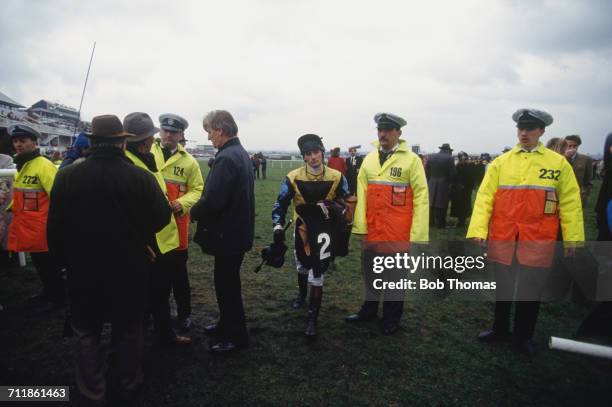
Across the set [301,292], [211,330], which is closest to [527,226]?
[301,292]

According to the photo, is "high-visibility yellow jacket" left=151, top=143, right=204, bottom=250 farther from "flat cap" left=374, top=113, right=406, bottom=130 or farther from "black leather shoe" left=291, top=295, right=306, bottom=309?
"flat cap" left=374, top=113, right=406, bottom=130

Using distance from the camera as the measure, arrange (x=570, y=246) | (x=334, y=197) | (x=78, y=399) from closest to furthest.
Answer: (x=78, y=399), (x=570, y=246), (x=334, y=197)

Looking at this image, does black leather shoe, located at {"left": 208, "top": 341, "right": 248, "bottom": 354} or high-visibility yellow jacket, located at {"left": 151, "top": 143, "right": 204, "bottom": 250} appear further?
high-visibility yellow jacket, located at {"left": 151, "top": 143, "right": 204, "bottom": 250}

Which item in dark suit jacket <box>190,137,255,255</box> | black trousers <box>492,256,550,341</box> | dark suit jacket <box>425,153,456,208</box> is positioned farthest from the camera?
dark suit jacket <box>425,153,456,208</box>

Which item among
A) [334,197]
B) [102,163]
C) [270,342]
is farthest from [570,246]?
[102,163]

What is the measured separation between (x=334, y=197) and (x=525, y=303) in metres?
2.23

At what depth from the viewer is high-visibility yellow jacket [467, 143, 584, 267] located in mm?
3451

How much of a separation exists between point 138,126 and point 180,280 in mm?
1701

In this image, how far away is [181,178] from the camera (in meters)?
4.00

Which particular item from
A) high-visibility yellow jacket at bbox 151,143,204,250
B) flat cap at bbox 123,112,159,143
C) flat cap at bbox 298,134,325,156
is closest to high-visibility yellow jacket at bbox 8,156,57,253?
high-visibility yellow jacket at bbox 151,143,204,250

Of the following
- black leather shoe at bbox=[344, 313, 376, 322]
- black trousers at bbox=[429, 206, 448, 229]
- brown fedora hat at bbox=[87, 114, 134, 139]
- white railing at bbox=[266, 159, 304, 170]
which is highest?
white railing at bbox=[266, 159, 304, 170]

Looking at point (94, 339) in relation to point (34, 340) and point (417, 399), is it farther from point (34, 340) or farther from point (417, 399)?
point (417, 399)

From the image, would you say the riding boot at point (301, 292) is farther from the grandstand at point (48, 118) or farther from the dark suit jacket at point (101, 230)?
the grandstand at point (48, 118)

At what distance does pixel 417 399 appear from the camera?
9.46ft
